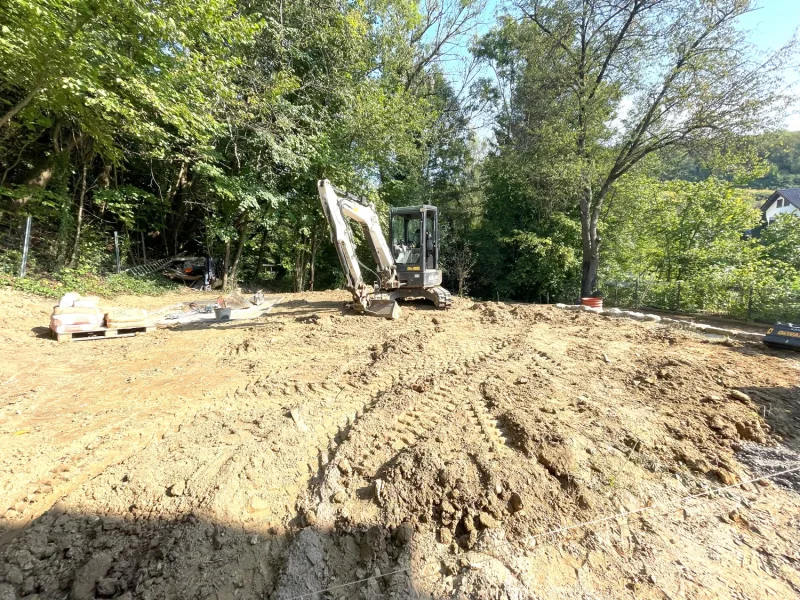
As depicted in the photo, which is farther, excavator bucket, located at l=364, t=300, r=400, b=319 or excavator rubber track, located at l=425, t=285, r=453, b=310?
excavator rubber track, located at l=425, t=285, r=453, b=310

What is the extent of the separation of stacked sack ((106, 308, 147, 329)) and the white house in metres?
42.0

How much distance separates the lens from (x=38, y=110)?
812 centimetres

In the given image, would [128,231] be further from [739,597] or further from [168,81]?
[739,597]

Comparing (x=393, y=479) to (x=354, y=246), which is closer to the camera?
(x=393, y=479)

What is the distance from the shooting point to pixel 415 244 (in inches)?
379

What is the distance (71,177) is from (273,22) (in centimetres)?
803

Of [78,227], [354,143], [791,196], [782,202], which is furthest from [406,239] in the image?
[782,202]

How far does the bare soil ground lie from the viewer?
5.97 ft

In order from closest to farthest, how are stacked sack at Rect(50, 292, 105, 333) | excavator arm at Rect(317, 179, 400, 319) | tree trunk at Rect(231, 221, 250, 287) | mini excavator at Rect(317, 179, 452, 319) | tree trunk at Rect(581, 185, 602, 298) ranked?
1. stacked sack at Rect(50, 292, 105, 333)
2. excavator arm at Rect(317, 179, 400, 319)
3. mini excavator at Rect(317, 179, 452, 319)
4. tree trunk at Rect(581, 185, 602, 298)
5. tree trunk at Rect(231, 221, 250, 287)

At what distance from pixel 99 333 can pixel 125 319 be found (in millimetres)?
430

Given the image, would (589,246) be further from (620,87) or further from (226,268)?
(226,268)

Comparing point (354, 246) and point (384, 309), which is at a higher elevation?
point (354, 246)

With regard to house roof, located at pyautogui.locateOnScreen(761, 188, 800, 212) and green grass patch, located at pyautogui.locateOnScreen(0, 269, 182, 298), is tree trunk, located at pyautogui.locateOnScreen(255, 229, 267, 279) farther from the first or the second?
house roof, located at pyautogui.locateOnScreen(761, 188, 800, 212)

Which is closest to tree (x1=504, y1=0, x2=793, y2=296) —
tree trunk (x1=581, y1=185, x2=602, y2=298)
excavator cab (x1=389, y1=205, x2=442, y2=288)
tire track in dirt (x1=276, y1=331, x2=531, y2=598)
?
tree trunk (x1=581, y1=185, x2=602, y2=298)
